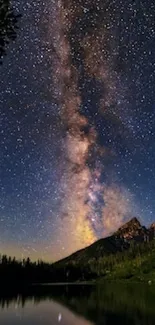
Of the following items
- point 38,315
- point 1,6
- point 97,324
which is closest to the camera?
point 1,6

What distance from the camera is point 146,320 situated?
2768 inches

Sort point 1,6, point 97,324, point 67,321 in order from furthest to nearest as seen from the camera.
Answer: point 67,321 < point 97,324 < point 1,6

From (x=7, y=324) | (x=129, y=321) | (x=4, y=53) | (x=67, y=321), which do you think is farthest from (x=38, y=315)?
(x=4, y=53)

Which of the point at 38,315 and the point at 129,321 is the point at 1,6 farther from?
the point at 38,315

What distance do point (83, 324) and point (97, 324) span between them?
295cm

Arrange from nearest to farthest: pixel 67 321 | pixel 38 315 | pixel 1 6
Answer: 1. pixel 1 6
2. pixel 67 321
3. pixel 38 315

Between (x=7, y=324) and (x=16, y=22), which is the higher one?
(x=16, y=22)

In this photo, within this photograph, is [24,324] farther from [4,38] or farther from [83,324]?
[4,38]

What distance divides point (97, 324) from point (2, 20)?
60.2m

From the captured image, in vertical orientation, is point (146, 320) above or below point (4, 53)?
below

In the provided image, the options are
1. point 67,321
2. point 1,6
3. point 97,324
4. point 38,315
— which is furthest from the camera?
point 38,315

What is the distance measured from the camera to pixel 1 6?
2039 centimetres

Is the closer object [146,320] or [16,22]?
[16,22]

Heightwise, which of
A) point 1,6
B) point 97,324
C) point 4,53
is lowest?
point 97,324
